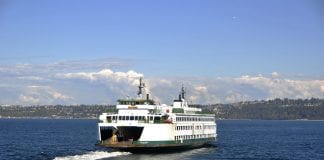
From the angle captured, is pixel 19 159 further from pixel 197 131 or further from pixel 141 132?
pixel 197 131

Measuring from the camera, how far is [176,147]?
3199 inches

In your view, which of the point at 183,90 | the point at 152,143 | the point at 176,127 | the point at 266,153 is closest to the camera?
the point at 152,143

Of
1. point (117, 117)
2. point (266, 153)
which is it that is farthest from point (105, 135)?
point (266, 153)

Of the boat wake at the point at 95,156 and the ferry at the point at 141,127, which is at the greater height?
the ferry at the point at 141,127

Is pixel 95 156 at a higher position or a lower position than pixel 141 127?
lower

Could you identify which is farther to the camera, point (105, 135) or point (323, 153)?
point (323, 153)

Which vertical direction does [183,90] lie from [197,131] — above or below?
above

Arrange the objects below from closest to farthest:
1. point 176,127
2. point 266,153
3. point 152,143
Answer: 1. point 152,143
2. point 176,127
3. point 266,153

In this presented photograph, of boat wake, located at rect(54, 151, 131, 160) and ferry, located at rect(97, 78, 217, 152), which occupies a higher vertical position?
ferry, located at rect(97, 78, 217, 152)

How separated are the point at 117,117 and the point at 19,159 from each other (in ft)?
45.3

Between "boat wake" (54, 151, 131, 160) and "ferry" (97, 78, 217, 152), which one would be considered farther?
"ferry" (97, 78, 217, 152)

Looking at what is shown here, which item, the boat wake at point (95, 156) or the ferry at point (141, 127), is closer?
the boat wake at point (95, 156)

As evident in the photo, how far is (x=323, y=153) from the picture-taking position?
94.9 metres

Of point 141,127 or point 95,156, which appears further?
point 141,127
